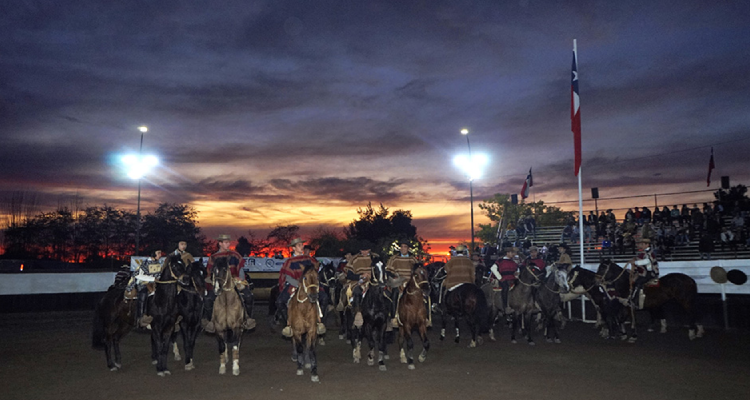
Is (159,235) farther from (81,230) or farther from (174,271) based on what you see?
(174,271)

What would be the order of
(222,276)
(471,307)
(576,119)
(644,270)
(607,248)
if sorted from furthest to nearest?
(607,248)
(576,119)
(644,270)
(471,307)
(222,276)

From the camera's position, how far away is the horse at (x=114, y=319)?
39.3 feet

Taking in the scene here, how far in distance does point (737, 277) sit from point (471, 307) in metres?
8.92

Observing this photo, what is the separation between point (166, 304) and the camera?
1128 centimetres

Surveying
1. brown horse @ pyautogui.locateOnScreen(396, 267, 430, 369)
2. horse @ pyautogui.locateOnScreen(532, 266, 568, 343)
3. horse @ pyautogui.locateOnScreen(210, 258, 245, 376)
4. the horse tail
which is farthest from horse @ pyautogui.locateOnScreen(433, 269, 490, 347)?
the horse tail

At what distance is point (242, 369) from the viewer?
11.7m

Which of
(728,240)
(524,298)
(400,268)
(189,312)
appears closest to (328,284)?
(400,268)

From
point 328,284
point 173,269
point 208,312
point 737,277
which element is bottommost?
point 208,312

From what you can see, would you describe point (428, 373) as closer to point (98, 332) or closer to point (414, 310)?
point (414, 310)

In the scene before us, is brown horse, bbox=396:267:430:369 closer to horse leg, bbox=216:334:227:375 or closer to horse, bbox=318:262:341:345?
horse, bbox=318:262:341:345

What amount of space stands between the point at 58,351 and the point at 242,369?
5858 millimetres

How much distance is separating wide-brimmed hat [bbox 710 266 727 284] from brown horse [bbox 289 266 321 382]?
531 inches

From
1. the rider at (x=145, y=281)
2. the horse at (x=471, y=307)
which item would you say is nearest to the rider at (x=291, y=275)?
the rider at (x=145, y=281)

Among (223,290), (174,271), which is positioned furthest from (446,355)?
(174,271)
